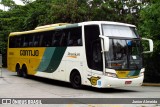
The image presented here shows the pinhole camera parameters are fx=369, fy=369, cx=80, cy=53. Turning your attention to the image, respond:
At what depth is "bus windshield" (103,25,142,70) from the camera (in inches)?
653

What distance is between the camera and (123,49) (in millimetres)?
16953

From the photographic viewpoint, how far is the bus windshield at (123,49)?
16594 millimetres

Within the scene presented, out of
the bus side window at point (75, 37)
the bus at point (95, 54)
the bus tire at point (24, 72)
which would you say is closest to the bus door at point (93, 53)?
the bus at point (95, 54)

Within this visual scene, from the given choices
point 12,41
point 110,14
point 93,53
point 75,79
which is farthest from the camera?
point 110,14

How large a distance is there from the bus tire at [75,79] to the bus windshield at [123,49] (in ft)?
8.41

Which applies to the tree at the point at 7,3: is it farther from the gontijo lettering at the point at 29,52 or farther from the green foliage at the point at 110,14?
the gontijo lettering at the point at 29,52

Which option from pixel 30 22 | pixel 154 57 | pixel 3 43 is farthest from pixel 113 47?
pixel 3 43

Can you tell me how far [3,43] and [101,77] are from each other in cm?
3092

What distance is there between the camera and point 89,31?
57.9ft

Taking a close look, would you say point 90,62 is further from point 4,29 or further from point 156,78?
point 4,29

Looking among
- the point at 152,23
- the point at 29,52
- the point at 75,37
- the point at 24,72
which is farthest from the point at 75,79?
the point at 24,72

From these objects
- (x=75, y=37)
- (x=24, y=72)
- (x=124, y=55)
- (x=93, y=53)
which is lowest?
(x=24, y=72)

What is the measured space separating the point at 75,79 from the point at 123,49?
3351 millimetres

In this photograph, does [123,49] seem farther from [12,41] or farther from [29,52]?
[12,41]
